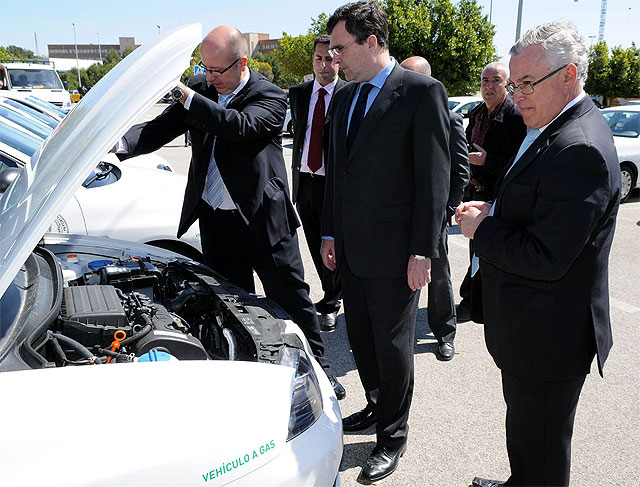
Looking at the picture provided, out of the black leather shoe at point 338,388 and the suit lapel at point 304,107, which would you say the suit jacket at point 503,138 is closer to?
the suit lapel at point 304,107

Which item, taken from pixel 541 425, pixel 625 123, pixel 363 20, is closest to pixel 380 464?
pixel 541 425

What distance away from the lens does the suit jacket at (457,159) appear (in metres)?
3.76

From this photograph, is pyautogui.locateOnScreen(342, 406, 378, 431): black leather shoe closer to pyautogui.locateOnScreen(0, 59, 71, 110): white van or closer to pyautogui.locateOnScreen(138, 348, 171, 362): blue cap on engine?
pyautogui.locateOnScreen(138, 348, 171, 362): blue cap on engine

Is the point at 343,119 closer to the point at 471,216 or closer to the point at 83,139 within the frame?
the point at 471,216

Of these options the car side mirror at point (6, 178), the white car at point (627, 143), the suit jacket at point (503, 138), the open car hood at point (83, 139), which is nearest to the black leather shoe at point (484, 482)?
the open car hood at point (83, 139)

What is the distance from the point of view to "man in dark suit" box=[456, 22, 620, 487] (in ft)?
5.87

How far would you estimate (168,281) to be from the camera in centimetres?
289

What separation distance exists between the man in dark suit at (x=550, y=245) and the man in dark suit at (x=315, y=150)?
229 centimetres

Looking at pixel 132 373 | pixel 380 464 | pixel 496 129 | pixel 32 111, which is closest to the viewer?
pixel 132 373

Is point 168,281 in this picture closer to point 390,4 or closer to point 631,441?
point 631,441

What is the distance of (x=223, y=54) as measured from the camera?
304cm

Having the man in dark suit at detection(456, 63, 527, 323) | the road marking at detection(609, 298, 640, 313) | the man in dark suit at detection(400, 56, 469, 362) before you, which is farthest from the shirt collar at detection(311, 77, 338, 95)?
the road marking at detection(609, 298, 640, 313)

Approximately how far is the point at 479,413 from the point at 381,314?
3.64 ft

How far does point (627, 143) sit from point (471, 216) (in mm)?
8277
